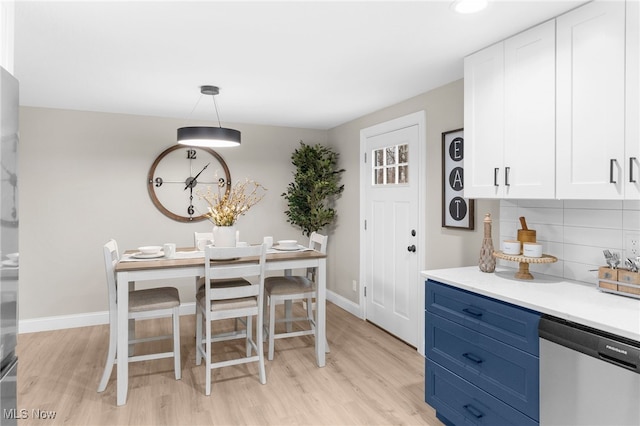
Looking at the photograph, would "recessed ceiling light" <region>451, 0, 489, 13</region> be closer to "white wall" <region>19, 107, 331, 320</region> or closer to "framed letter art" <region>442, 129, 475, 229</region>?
"framed letter art" <region>442, 129, 475, 229</region>

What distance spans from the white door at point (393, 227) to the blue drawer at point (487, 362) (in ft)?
3.74

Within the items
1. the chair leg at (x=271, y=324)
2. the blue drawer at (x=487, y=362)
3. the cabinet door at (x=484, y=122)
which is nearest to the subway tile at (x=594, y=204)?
the cabinet door at (x=484, y=122)

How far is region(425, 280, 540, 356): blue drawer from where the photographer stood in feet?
5.79

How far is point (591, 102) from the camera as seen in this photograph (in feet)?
6.06

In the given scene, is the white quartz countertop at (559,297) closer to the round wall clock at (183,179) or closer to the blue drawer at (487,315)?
the blue drawer at (487,315)

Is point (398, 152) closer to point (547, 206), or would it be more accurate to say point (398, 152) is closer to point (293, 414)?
point (547, 206)

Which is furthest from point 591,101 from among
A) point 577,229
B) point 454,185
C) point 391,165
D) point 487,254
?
point 391,165

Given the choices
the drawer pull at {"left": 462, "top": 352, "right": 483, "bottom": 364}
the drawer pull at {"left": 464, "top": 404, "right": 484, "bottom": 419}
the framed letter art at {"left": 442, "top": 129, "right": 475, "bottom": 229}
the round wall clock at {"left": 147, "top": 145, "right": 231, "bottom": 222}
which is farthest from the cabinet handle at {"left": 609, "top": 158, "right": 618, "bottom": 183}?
the round wall clock at {"left": 147, "top": 145, "right": 231, "bottom": 222}

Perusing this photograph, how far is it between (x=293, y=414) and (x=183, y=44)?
95.1 inches

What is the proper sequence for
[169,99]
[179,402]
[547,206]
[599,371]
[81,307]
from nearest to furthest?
[599,371] < [547,206] < [179,402] < [169,99] < [81,307]

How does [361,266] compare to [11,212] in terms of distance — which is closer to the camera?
[11,212]

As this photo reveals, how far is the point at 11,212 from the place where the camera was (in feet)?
5.04

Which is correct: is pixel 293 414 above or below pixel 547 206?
below

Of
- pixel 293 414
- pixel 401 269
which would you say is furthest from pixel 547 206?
pixel 293 414
